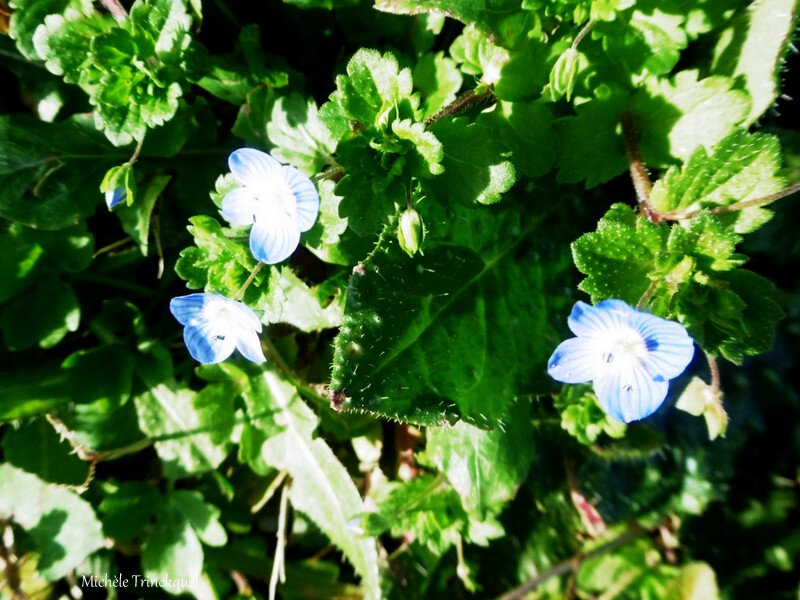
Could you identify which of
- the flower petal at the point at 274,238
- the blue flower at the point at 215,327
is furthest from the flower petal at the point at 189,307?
the flower petal at the point at 274,238

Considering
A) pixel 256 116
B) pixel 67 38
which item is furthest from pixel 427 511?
pixel 67 38

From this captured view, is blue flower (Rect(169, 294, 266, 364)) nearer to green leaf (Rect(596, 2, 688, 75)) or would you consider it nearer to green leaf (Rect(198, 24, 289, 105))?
green leaf (Rect(198, 24, 289, 105))

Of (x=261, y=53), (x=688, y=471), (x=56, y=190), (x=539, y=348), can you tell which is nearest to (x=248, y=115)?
(x=261, y=53)

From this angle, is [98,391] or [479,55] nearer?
[479,55]

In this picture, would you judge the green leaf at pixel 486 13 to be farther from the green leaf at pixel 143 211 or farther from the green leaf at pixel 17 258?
the green leaf at pixel 17 258

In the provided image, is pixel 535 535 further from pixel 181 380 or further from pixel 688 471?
pixel 181 380

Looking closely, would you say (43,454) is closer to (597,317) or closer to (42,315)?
(42,315)
